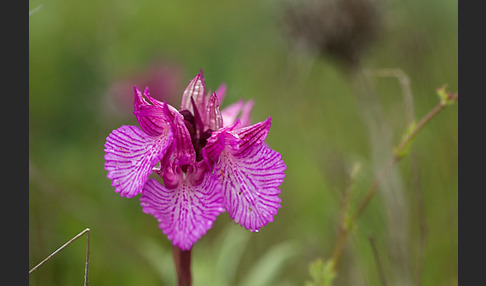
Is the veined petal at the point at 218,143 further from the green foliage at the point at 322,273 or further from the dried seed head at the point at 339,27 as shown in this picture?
the dried seed head at the point at 339,27

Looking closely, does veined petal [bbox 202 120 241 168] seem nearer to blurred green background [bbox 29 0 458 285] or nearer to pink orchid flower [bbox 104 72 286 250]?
pink orchid flower [bbox 104 72 286 250]

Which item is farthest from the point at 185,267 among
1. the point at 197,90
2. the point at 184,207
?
the point at 197,90

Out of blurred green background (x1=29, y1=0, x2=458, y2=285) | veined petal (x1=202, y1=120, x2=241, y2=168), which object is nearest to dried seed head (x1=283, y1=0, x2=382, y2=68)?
blurred green background (x1=29, y1=0, x2=458, y2=285)

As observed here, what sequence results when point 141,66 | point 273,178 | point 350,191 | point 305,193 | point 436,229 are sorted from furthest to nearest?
point 141,66 → point 305,193 → point 436,229 → point 350,191 → point 273,178

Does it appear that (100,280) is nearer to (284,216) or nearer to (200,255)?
(200,255)

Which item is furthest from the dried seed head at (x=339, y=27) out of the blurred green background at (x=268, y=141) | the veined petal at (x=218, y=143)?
the veined petal at (x=218, y=143)

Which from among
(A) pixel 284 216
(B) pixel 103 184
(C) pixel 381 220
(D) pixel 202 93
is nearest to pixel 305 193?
(A) pixel 284 216

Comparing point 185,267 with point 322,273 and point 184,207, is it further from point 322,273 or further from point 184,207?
point 322,273
